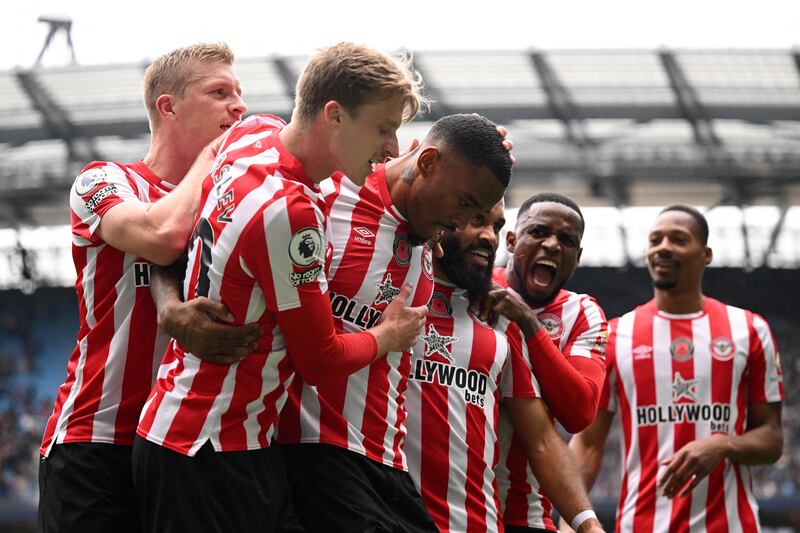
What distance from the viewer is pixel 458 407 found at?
3730 millimetres

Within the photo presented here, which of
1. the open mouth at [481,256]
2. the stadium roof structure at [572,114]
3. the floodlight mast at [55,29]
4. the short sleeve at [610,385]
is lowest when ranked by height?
the short sleeve at [610,385]

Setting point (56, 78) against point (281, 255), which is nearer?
point (281, 255)

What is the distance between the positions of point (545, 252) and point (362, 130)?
5.04 ft

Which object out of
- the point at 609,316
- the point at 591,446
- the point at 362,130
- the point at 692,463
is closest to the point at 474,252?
the point at 362,130

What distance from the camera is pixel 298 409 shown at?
3.16 meters

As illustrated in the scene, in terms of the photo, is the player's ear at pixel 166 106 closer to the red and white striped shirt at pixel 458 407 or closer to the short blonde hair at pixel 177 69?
the short blonde hair at pixel 177 69

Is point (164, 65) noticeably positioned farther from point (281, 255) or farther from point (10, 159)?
point (10, 159)

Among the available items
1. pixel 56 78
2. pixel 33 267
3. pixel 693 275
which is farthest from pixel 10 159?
pixel 693 275

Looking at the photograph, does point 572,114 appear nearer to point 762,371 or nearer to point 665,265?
point 665,265

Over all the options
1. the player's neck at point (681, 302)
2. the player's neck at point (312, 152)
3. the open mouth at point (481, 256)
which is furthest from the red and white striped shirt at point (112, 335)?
the player's neck at point (681, 302)

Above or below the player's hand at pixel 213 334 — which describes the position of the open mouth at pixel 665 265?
above

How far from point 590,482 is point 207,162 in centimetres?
302

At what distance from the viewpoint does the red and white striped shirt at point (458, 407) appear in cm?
366

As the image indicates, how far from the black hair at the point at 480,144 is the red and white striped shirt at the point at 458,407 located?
2.42 feet
